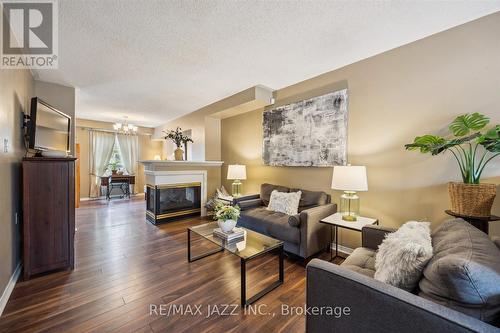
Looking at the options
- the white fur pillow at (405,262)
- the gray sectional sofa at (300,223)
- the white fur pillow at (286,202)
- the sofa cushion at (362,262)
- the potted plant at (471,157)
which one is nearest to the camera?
the white fur pillow at (405,262)

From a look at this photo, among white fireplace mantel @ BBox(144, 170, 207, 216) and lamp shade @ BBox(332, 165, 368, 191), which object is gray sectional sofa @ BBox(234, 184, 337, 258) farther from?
white fireplace mantel @ BBox(144, 170, 207, 216)

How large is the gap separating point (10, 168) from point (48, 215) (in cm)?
58

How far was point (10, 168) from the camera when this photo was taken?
1920 millimetres

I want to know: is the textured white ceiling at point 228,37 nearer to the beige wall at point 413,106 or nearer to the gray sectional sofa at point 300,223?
the beige wall at point 413,106

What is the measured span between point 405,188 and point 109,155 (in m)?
7.94

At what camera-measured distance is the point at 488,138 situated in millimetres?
1526

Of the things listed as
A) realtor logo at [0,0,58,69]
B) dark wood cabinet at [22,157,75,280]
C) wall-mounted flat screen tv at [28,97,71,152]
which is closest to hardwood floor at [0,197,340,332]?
dark wood cabinet at [22,157,75,280]

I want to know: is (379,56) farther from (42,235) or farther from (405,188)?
(42,235)

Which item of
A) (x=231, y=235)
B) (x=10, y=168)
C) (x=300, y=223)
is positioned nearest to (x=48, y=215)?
(x=10, y=168)

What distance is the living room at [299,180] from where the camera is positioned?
3.57 ft

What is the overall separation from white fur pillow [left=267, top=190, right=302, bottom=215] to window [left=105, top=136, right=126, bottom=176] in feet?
20.5

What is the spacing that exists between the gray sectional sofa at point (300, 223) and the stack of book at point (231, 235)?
521 mm

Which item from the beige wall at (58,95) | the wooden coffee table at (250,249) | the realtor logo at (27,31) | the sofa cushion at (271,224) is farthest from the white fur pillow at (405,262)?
the beige wall at (58,95)

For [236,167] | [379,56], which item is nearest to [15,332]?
[236,167]
